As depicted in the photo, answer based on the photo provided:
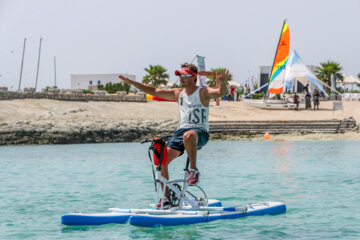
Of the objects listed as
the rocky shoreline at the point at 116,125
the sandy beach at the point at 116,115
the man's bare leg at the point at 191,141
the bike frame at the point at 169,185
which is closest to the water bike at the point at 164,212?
the bike frame at the point at 169,185

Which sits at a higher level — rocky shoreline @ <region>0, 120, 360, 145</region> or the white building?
the white building

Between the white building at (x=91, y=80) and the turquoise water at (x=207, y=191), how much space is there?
7155 centimetres

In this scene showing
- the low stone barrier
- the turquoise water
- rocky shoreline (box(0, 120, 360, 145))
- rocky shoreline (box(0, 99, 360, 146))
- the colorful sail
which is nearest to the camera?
the turquoise water

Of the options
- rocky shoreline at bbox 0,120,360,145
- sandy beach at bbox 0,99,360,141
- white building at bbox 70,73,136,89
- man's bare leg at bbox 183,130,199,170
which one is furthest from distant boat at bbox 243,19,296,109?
man's bare leg at bbox 183,130,199,170

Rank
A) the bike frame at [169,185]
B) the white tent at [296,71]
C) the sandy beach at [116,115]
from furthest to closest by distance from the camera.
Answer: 1. the white tent at [296,71]
2. the sandy beach at [116,115]
3. the bike frame at [169,185]

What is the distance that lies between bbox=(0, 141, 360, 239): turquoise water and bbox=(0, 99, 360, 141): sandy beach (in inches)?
481

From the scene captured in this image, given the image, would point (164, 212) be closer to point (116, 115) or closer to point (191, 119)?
point (191, 119)

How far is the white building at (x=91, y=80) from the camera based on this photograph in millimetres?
96500

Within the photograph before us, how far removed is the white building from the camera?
96500mm

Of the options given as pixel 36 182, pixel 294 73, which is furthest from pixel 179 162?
pixel 294 73

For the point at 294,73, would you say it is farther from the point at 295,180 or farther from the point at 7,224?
the point at 7,224

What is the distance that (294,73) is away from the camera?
184 feet

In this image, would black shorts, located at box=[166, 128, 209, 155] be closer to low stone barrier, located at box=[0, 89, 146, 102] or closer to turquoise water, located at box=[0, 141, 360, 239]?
turquoise water, located at box=[0, 141, 360, 239]

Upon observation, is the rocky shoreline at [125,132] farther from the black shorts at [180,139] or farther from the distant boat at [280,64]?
the black shorts at [180,139]
